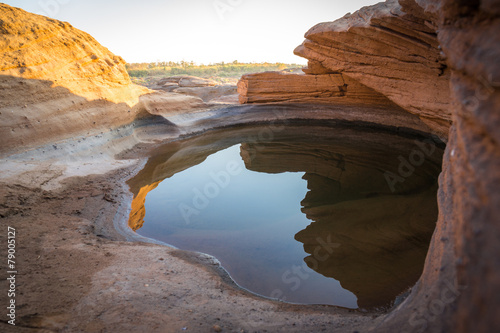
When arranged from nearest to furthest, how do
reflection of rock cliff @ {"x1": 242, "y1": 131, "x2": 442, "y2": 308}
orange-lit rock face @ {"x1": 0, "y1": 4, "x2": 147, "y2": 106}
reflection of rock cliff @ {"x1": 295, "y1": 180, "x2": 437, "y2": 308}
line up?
1. reflection of rock cliff @ {"x1": 295, "y1": 180, "x2": 437, "y2": 308}
2. reflection of rock cliff @ {"x1": 242, "y1": 131, "x2": 442, "y2": 308}
3. orange-lit rock face @ {"x1": 0, "y1": 4, "x2": 147, "y2": 106}

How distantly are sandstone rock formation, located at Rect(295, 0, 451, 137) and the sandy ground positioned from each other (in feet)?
20.1

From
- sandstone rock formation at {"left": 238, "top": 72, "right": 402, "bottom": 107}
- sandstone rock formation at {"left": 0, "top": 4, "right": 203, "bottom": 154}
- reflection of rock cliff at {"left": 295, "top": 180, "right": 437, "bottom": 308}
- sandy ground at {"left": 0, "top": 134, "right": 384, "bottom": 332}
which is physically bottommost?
sandy ground at {"left": 0, "top": 134, "right": 384, "bottom": 332}

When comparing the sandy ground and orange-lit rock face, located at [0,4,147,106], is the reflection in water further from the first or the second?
orange-lit rock face, located at [0,4,147,106]

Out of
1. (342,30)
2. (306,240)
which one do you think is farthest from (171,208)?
(342,30)

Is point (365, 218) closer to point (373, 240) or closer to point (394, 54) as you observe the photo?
point (373, 240)

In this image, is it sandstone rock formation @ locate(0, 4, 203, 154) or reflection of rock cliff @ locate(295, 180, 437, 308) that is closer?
reflection of rock cliff @ locate(295, 180, 437, 308)

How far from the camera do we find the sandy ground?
2301mm

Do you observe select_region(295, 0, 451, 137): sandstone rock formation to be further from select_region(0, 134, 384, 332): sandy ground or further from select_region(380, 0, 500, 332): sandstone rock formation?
select_region(0, 134, 384, 332): sandy ground

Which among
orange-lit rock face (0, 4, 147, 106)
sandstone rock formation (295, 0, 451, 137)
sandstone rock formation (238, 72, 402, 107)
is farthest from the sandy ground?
sandstone rock formation (238, 72, 402, 107)

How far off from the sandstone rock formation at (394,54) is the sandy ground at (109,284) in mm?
6131

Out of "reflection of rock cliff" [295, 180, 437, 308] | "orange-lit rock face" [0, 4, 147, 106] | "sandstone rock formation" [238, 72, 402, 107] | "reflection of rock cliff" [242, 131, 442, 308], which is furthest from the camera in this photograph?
"sandstone rock formation" [238, 72, 402, 107]

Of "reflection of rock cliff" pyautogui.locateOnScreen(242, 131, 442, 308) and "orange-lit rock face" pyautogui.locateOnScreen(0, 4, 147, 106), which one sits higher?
"orange-lit rock face" pyautogui.locateOnScreen(0, 4, 147, 106)

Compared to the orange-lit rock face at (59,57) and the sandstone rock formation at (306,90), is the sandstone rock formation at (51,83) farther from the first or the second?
the sandstone rock formation at (306,90)

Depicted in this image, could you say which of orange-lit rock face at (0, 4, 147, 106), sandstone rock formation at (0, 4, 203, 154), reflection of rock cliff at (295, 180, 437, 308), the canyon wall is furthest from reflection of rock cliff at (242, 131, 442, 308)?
orange-lit rock face at (0, 4, 147, 106)
